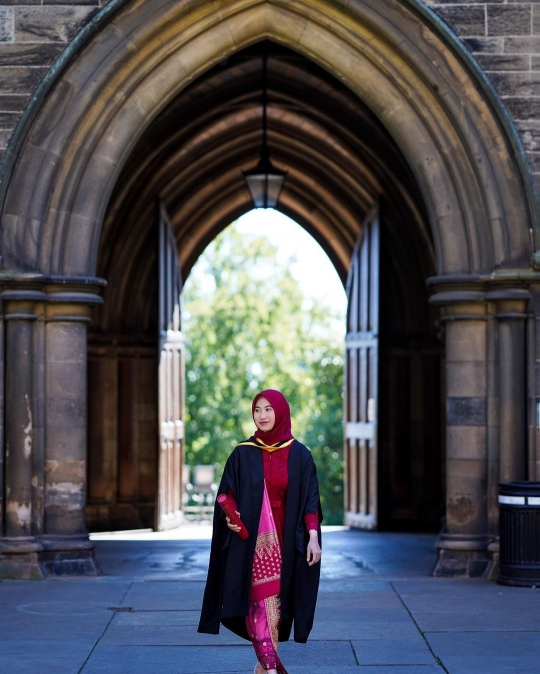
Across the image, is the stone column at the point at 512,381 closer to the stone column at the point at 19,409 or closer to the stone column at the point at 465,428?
the stone column at the point at 465,428

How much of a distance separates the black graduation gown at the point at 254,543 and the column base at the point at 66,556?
409 centimetres

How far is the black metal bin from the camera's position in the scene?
962 cm

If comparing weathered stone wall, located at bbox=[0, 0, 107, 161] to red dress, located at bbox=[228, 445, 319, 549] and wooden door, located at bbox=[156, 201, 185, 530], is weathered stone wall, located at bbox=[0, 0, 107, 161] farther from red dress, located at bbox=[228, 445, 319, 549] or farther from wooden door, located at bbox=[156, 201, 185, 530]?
red dress, located at bbox=[228, 445, 319, 549]

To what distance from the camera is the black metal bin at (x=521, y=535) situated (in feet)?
31.6

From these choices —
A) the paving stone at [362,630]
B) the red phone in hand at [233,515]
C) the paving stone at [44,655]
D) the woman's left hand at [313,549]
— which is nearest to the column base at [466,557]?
the paving stone at [362,630]

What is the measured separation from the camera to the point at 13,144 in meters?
10.1

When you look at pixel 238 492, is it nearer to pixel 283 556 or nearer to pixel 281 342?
pixel 283 556

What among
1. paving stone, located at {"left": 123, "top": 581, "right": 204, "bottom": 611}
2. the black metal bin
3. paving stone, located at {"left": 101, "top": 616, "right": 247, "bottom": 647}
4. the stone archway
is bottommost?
paving stone, located at {"left": 123, "top": 581, "right": 204, "bottom": 611}

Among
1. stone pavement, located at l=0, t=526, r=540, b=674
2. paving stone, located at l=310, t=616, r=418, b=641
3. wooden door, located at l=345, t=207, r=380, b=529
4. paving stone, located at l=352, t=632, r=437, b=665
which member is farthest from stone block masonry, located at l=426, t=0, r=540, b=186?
wooden door, located at l=345, t=207, r=380, b=529

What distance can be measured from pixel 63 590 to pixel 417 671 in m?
3.61

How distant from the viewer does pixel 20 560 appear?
10.0 meters

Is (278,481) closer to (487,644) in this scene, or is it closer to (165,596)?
(487,644)

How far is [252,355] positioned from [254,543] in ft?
114

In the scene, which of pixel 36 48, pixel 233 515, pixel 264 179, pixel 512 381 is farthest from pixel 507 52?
pixel 233 515
